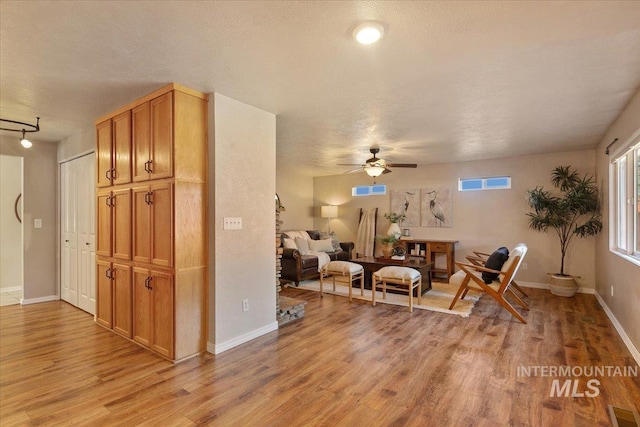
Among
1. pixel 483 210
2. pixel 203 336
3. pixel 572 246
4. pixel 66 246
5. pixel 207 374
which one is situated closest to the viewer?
pixel 207 374

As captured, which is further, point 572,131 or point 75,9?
point 572,131

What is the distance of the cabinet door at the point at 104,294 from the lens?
3.43 m

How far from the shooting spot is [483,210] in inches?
240

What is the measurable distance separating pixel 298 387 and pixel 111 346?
195 cm

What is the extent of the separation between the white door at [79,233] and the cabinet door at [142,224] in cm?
135

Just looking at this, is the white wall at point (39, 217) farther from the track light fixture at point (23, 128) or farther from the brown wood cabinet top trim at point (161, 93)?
the brown wood cabinet top trim at point (161, 93)

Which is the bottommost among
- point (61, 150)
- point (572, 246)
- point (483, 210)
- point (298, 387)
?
point (298, 387)

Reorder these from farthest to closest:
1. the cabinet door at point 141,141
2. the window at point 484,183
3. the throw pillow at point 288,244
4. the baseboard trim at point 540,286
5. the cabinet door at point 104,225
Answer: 1. the throw pillow at point 288,244
2. the window at point 484,183
3. the baseboard trim at point 540,286
4. the cabinet door at point 104,225
5. the cabinet door at point 141,141

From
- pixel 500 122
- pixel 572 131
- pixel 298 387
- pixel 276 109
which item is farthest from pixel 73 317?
pixel 572 131

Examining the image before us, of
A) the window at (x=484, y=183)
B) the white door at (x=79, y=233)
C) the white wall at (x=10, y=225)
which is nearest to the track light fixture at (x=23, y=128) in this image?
the white door at (x=79, y=233)

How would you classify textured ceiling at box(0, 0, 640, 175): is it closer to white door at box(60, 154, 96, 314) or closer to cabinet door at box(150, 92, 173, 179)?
cabinet door at box(150, 92, 173, 179)

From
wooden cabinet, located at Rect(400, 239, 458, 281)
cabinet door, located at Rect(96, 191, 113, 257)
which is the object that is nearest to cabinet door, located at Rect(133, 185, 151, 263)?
cabinet door, located at Rect(96, 191, 113, 257)

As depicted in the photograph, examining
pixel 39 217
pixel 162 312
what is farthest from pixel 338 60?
pixel 39 217

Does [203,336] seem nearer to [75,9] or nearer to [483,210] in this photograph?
[75,9]
